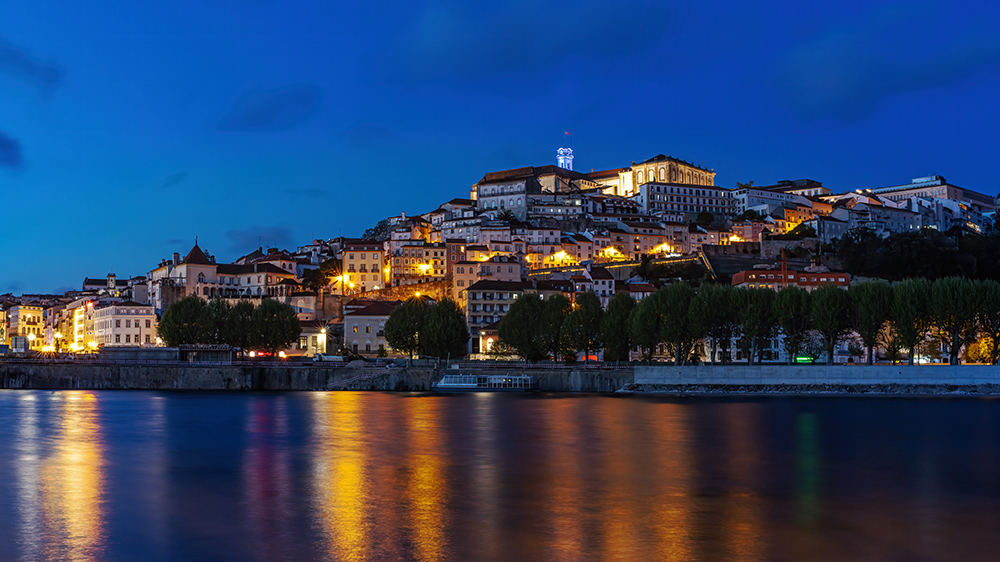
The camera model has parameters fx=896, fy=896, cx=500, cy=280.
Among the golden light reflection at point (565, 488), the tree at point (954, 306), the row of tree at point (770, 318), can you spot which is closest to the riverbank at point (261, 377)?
the row of tree at point (770, 318)

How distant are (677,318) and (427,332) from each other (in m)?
16.5

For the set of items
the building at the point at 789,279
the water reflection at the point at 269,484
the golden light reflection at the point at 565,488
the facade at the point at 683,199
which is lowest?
the golden light reflection at the point at 565,488

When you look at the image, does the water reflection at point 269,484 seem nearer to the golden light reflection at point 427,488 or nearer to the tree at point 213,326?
the golden light reflection at point 427,488

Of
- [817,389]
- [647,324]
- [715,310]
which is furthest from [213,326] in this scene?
[817,389]

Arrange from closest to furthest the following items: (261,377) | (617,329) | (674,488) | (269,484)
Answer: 1. (674,488)
2. (269,484)
3. (617,329)
4. (261,377)

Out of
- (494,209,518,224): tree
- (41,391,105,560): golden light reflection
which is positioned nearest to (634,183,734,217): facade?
(494,209,518,224): tree

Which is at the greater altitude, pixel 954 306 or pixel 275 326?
pixel 954 306

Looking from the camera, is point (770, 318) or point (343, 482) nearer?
point (343, 482)

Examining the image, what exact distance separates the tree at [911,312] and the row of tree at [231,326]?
40.6 m

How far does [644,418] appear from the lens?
1426 inches

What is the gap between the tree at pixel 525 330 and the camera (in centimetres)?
5762

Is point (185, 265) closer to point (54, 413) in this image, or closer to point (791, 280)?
point (54, 413)

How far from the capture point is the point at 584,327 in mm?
56188

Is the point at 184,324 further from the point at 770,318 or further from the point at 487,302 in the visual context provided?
the point at 770,318
